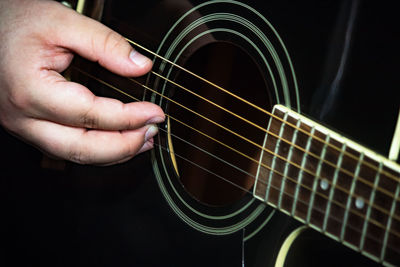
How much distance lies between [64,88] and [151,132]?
0.18 m

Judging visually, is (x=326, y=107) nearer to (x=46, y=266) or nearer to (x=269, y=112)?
(x=269, y=112)

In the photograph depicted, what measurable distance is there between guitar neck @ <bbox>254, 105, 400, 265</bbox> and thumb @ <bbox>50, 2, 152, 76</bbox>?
0.27 meters

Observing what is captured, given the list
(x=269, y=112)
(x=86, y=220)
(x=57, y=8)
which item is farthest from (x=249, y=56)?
(x=86, y=220)

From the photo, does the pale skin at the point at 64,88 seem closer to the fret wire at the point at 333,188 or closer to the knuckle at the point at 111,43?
the knuckle at the point at 111,43

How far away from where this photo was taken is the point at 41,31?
2.68 feet

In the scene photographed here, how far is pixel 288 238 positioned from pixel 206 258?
184 millimetres

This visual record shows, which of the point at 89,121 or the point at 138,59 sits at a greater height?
the point at 138,59

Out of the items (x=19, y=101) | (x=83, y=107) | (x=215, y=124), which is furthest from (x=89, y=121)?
(x=215, y=124)

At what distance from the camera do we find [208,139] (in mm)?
909

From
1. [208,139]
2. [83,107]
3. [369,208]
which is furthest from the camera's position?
[208,139]

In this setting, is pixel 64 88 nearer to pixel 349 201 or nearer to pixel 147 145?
pixel 147 145

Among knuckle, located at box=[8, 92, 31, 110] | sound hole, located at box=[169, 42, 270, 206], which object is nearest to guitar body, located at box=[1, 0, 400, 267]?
sound hole, located at box=[169, 42, 270, 206]

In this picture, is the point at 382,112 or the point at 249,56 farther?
the point at 249,56

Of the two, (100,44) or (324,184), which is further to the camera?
(100,44)
